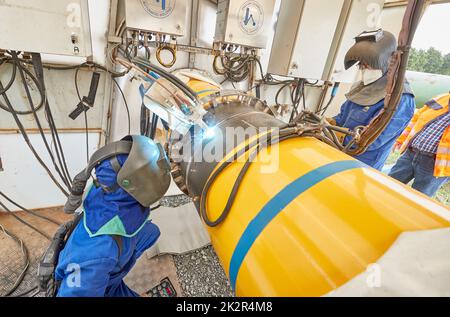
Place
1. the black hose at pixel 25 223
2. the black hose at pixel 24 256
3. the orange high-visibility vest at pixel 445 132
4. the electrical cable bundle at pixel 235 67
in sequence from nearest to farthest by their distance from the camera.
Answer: the black hose at pixel 24 256 → the black hose at pixel 25 223 → the orange high-visibility vest at pixel 445 132 → the electrical cable bundle at pixel 235 67

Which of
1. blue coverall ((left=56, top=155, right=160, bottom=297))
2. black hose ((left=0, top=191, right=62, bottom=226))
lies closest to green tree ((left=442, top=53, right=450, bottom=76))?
blue coverall ((left=56, top=155, right=160, bottom=297))

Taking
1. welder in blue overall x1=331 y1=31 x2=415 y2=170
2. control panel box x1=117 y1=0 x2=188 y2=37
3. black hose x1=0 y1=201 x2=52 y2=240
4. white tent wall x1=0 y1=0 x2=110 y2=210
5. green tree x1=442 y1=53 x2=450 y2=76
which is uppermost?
green tree x1=442 y1=53 x2=450 y2=76

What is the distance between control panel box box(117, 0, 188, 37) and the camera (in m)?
1.26

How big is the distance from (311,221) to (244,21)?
56.7 inches

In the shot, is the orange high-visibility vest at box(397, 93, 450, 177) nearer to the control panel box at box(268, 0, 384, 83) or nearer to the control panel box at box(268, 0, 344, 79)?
the control panel box at box(268, 0, 384, 83)

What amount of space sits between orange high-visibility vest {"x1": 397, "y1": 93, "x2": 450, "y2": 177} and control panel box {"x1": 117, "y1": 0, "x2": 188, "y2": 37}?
6.64 feet

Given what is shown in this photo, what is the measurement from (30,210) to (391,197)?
223cm

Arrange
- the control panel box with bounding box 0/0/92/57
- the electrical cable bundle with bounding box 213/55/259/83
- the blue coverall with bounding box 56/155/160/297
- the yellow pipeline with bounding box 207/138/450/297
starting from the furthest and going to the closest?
the electrical cable bundle with bounding box 213/55/259/83 < the control panel box with bounding box 0/0/92/57 < the blue coverall with bounding box 56/155/160/297 < the yellow pipeline with bounding box 207/138/450/297

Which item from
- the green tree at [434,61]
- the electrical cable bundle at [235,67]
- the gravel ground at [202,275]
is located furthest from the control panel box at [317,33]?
the green tree at [434,61]

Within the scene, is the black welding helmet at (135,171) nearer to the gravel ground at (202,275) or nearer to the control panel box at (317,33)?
the gravel ground at (202,275)

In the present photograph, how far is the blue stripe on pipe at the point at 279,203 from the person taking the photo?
0.50 metres

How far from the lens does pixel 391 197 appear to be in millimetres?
441

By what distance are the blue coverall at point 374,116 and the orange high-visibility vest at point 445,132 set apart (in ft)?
1.79

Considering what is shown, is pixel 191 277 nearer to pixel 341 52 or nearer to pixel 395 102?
pixel 395 102
